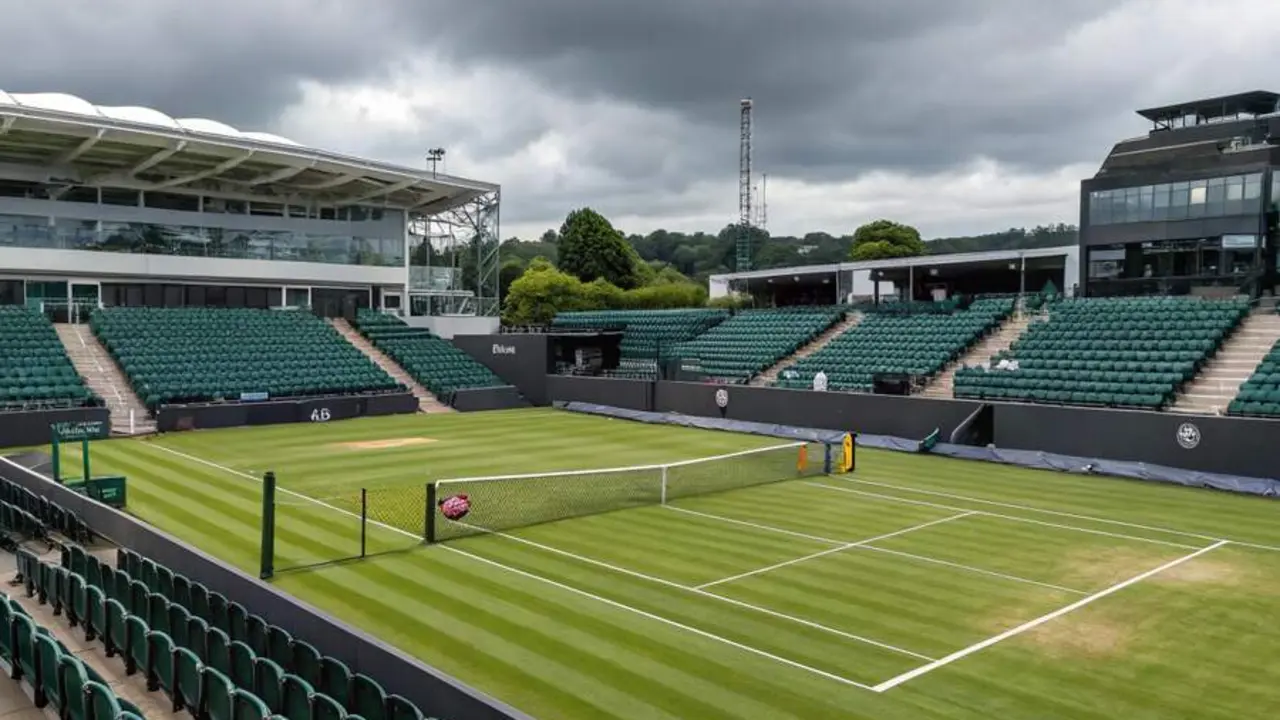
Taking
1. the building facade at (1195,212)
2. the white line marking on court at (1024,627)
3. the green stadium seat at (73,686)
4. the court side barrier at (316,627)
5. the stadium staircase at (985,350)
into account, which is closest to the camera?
the green stadium seat at (73,686)

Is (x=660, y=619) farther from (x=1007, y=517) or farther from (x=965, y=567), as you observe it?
(x=1007, y=517)

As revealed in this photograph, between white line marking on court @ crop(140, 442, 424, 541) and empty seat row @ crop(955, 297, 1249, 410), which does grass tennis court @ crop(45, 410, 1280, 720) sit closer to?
white line marking on court @ crop(140, 442, 424, 541)

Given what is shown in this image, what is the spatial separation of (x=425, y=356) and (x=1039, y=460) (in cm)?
3212

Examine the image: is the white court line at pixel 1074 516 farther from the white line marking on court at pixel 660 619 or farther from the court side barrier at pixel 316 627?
the court side barrier at pixel 316 627

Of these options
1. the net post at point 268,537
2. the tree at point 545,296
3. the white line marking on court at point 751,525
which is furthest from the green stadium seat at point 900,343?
the tree at point 545,296

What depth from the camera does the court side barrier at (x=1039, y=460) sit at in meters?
25.3

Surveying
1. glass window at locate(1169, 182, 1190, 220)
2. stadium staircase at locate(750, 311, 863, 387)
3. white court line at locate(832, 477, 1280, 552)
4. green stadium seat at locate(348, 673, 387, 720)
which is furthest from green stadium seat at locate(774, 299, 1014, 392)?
green stadium seat at locate(348, 673, 387, 720)

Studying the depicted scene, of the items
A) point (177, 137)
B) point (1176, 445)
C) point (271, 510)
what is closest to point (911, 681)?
point (271, 510)

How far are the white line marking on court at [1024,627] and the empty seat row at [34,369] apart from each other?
3329 centimetres

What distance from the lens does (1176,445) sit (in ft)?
90.5

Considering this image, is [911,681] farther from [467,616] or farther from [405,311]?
[405,311]

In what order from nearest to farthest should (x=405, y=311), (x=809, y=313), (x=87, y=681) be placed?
(x=87, y=681)
(x=809, y=313)
(x=405, y=311)

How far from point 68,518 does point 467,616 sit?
939 centimetres

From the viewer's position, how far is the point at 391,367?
4859cm
